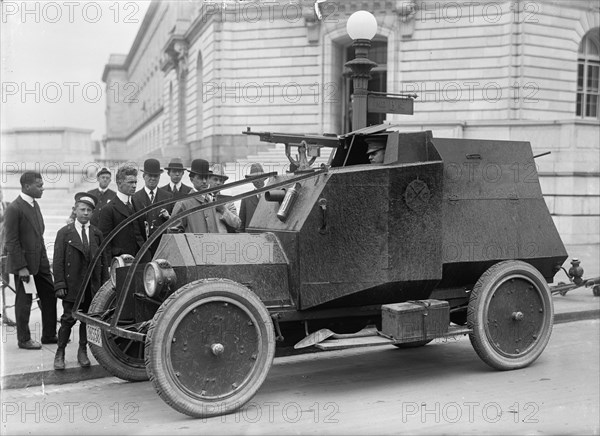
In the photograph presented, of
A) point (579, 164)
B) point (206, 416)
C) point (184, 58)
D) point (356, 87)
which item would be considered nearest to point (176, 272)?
point (206, 416)

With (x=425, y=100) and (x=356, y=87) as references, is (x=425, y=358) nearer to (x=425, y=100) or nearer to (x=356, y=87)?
(x=356, y=87)

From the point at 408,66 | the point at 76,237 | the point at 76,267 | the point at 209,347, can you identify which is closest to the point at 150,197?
the point at 76,237

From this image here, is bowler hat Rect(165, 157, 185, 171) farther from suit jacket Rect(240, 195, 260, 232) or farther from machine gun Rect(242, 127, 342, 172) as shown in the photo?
machine gun Rect(242, 127, 342, 172)

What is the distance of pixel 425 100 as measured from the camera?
90.5ft

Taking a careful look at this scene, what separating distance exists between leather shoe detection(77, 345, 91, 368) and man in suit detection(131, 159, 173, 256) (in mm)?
1370

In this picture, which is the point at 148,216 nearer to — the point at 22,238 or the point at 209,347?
the point at 22,238

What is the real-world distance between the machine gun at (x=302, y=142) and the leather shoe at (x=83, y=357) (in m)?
2.65

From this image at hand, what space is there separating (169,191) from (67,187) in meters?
19.4


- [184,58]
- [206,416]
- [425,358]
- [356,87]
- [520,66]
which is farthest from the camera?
[184,58]

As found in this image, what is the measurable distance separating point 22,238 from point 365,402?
4.04m

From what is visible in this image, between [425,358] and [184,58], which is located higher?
[184,58]

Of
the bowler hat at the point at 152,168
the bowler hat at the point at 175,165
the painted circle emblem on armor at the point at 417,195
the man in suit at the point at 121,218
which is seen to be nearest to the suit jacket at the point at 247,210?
the bowler hat at the point at 175,165

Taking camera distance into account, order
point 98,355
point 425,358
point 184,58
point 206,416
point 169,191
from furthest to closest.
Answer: point 184,58 → point 169,191 → point 425,358 → point 98,355 → point 206,416

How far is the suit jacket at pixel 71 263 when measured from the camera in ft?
23.9
